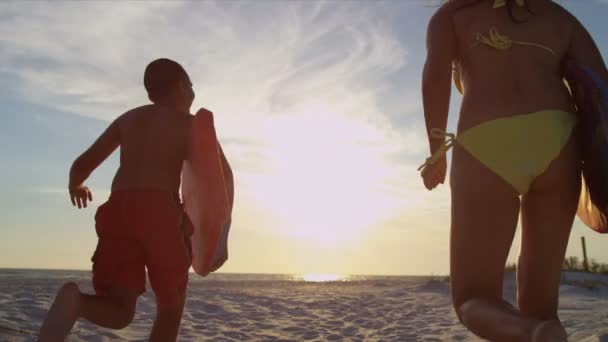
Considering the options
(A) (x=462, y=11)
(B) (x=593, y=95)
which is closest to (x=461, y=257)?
(B) (x=593, y=95)

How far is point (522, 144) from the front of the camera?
210 cm

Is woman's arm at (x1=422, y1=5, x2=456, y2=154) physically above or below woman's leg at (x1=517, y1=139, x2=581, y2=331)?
above

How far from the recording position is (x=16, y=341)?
4.20m

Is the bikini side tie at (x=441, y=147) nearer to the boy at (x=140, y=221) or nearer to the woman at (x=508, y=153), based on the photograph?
the woman at (x=508, y=153)

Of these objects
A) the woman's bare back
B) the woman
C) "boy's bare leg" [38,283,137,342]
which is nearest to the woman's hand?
the woman

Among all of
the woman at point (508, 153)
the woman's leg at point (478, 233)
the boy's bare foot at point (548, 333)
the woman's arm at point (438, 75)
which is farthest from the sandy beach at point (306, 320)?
the boy's bare foot at point (548, 333)

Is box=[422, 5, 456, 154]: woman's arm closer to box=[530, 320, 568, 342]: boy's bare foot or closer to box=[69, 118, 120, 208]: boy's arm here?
box=[530, 320, 568, 342]: boy's bare foot

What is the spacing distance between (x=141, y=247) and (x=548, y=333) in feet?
7.01

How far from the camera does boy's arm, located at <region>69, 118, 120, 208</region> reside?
3.32m

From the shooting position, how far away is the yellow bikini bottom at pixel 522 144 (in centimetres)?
208

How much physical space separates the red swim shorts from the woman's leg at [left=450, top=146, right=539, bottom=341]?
5.14ft

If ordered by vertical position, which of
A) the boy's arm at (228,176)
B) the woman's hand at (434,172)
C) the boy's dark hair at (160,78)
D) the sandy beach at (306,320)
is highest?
the boy's dark hair at (160,78)

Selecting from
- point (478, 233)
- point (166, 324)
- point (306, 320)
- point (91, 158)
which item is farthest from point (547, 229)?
point (306, 320)

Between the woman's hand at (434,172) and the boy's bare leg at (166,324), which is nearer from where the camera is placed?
the woman's hand at (434,172)
